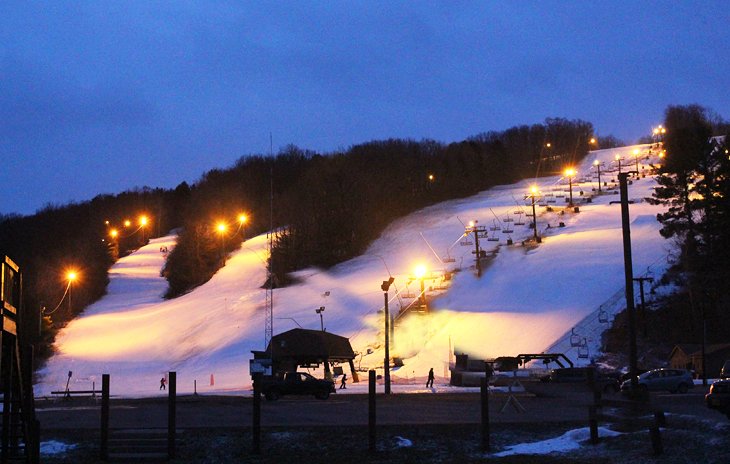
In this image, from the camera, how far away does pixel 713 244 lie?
58844 millimetres

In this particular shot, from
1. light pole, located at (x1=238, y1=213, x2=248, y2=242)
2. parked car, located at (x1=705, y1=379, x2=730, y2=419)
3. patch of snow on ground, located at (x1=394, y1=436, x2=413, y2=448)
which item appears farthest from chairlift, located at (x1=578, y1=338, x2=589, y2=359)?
light pole, located at (x1=238, y1=213, x2=248, y2=242)

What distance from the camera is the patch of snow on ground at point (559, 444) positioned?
20.0 meters

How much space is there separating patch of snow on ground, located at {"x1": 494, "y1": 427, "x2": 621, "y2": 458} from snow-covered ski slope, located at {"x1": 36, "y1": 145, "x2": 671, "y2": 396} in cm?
3098

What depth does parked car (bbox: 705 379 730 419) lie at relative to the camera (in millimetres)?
17703

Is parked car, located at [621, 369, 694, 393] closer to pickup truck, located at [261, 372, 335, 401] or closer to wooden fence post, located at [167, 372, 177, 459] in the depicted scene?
pickup truck, located at [261, 372, 335, 401]

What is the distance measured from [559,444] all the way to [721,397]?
4.50 metres

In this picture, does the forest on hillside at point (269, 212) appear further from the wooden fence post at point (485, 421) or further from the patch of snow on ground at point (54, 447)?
the wooden fence post at point (485, 421)

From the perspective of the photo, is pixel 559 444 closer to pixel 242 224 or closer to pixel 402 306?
pixel 402 306

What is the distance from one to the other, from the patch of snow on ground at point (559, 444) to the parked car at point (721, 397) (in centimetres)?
275

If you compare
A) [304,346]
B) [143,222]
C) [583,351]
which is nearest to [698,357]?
[583,351]

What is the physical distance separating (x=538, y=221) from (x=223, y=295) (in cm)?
4216

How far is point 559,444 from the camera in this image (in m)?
20.7

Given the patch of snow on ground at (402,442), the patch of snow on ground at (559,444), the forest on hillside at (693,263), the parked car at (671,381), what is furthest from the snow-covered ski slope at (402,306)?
the patch of snow on ground at (559,444)

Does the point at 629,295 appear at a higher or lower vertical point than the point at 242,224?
lower
